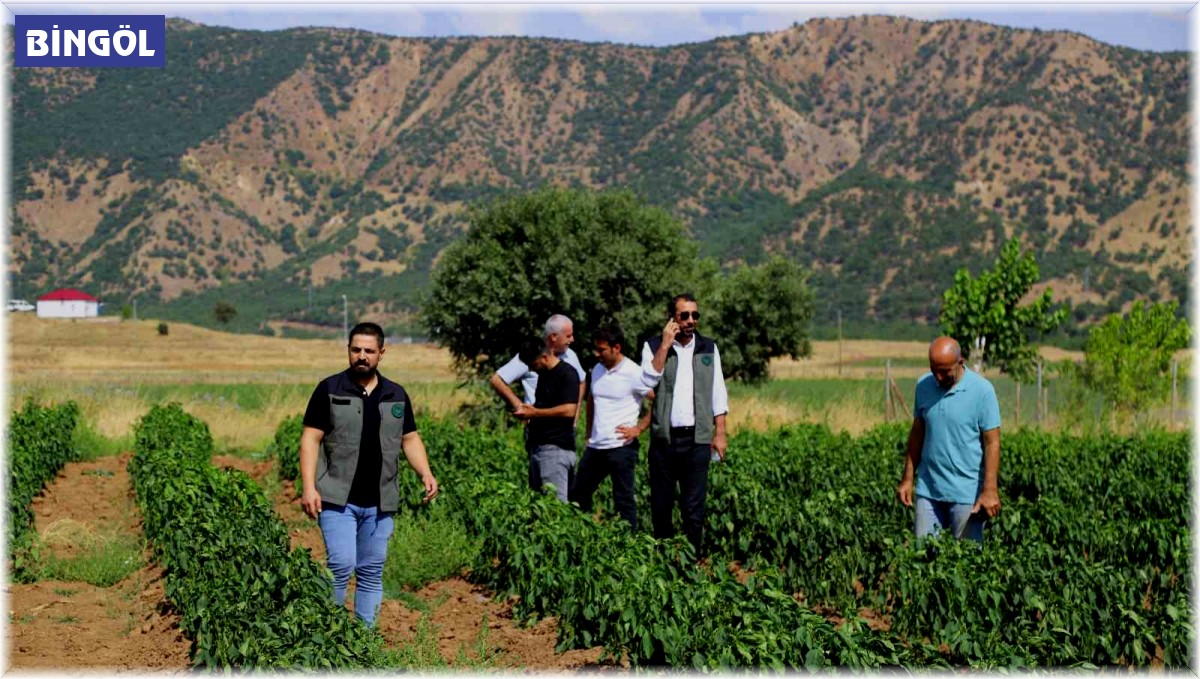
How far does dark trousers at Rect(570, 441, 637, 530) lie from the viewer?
10109mm

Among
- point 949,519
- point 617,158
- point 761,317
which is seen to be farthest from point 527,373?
point 617,158

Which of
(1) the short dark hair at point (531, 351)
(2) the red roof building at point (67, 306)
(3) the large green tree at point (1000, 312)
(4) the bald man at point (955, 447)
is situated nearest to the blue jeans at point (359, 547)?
(1) the short dark hair at point (531, 351)

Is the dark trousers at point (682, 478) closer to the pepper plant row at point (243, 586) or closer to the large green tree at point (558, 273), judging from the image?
the pepper plant row at point (243, 586)

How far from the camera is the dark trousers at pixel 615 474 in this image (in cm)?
1011

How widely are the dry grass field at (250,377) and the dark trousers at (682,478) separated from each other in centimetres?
1281

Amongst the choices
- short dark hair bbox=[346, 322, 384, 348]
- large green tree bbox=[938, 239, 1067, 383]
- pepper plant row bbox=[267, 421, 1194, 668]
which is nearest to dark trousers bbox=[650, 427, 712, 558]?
pepper plant row bbox=[267, 421, 1194, 668]

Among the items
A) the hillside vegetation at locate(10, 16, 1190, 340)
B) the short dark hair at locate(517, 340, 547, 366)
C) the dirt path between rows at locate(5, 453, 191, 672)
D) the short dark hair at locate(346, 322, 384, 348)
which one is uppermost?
the hillside vegetation at locate(10, 16, 1190, 340)

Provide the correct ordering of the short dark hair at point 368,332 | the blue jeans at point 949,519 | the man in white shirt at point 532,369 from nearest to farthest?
the short dark hair at point 368,332
the blue jeans at point 949,519
the man in white shirt at point 532,369

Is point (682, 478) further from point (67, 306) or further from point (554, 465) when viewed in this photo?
point (67, 306)

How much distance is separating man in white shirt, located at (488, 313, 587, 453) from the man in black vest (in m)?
0.71

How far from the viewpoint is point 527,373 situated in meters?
11.0

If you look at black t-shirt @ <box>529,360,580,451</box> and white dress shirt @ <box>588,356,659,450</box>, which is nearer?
white dress shirt @ <box>588,356,659,450</box>

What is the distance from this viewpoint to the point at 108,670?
7543mm

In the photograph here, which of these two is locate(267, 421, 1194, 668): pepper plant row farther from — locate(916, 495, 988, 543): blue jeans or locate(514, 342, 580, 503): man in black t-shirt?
locate(514, 342, 580, 503): man in black t-shirt
